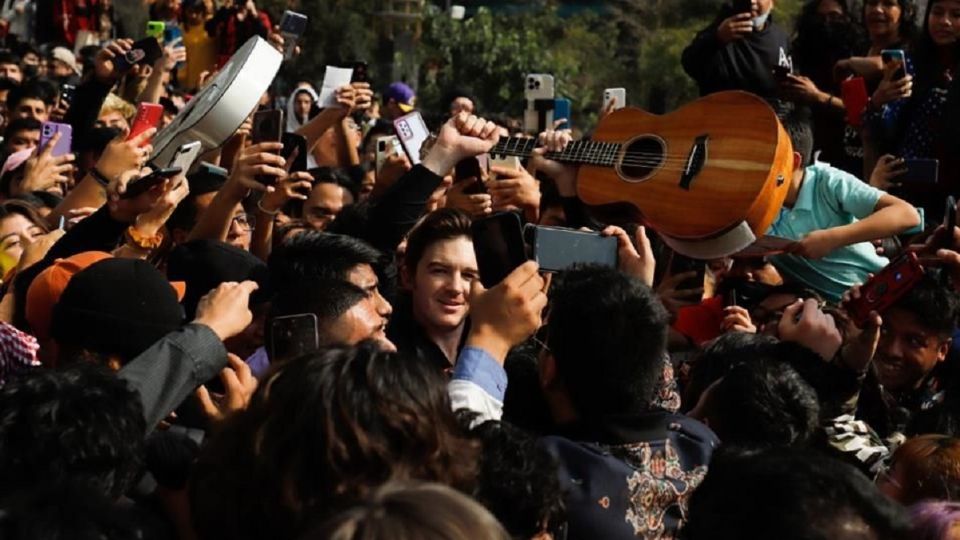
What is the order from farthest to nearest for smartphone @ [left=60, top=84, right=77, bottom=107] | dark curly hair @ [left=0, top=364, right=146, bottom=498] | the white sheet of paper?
smartphone @ [left=60, top=84, right=77, bottom=107] < the white sheet of paper < dark curly hair @ [left=0, top=364, right=146, bottom=498]

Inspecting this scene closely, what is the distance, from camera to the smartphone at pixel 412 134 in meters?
6.05

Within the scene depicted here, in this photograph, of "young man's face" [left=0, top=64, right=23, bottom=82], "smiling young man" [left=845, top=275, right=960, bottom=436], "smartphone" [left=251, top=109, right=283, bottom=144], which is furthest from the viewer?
"young man's face" [left=0, top=64, right=23, bottom=82]

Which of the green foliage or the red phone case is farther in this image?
the green foliage

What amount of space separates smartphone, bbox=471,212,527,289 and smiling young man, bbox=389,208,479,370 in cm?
98

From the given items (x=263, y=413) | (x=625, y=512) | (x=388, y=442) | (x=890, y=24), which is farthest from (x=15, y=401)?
(x=890, y=24)

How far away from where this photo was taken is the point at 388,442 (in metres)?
2.59

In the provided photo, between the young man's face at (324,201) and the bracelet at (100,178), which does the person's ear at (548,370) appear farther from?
the young man's face at (324,201)

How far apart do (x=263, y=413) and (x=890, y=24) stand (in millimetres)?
6000

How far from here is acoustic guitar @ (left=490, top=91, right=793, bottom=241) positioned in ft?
18.0

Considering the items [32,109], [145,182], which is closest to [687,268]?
[145,182]

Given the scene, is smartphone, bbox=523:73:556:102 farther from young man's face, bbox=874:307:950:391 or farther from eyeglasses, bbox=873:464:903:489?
eyeglasses, bbox=873:464:903:489

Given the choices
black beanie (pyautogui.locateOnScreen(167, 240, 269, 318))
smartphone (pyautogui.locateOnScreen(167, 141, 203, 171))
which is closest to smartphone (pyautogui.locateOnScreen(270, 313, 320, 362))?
smartphone (pyautogui.locateOnScreen(167, 141, 203, 171))

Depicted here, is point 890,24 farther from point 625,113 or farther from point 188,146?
point 188,146

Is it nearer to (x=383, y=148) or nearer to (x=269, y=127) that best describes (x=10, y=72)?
(x=383, y=148)
